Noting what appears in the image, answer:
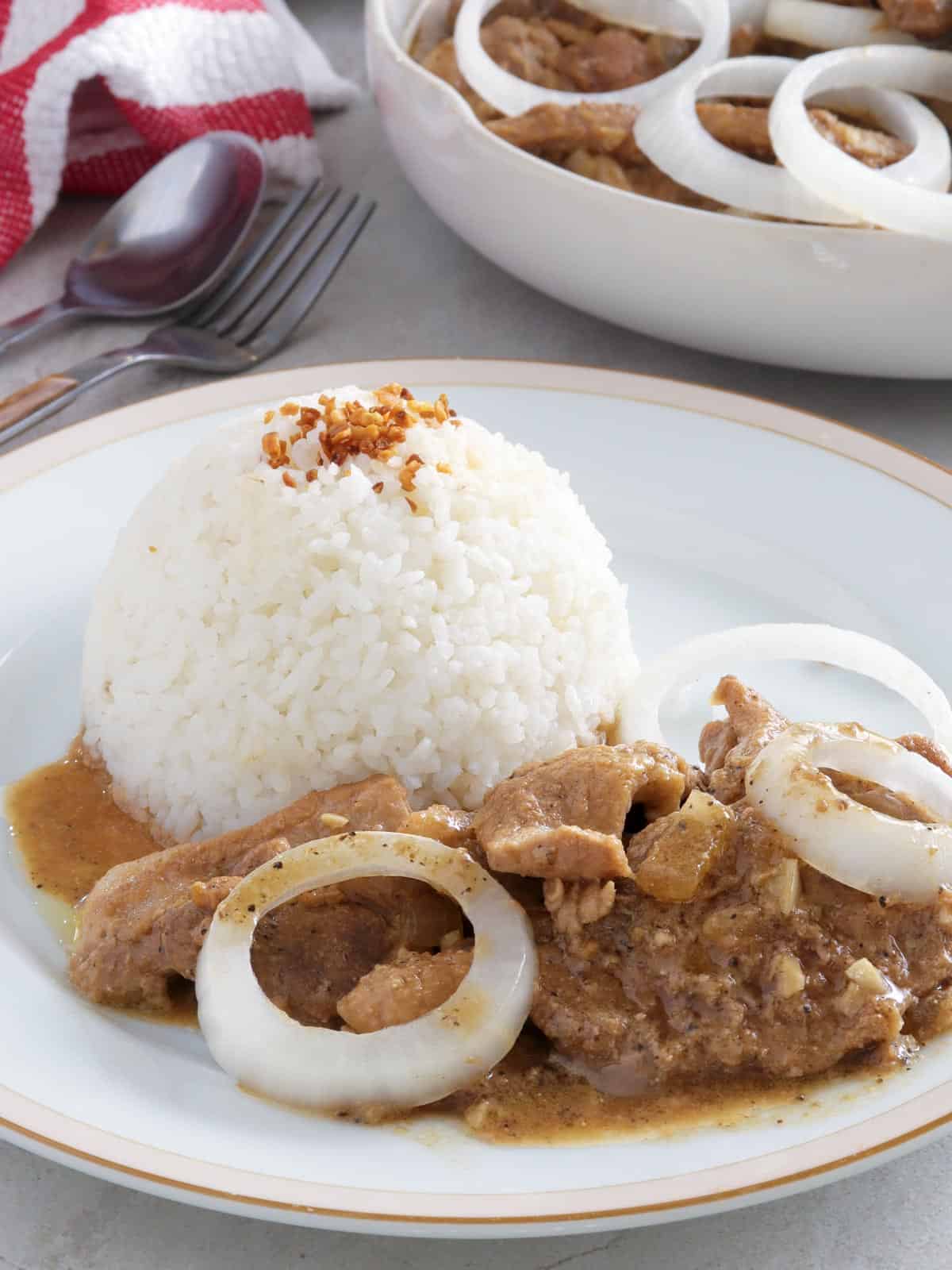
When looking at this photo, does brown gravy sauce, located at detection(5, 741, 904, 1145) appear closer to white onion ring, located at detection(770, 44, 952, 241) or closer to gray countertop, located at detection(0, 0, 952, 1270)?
gray countertop, located at detection(0, 0, 952, 1270)

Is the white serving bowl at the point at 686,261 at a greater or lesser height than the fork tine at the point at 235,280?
greater

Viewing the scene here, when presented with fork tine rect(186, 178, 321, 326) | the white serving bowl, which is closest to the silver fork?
fork tine rect(186, 178, 321, 326)

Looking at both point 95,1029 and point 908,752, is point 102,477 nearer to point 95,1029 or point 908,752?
point 95,1029

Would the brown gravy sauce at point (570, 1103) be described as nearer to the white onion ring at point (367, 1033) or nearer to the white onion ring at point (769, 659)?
the white onion ring at point (367, 1033)

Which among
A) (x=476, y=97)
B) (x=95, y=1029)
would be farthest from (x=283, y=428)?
(x=476, y=97)

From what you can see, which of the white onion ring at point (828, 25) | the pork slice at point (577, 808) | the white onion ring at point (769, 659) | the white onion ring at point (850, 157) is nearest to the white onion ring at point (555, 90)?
the white onion ring at point (828, 25)

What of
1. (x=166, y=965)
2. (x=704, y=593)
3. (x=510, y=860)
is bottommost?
(x=704, y=593)

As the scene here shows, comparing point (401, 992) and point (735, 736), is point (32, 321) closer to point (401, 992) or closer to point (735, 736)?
point (735, 736)
